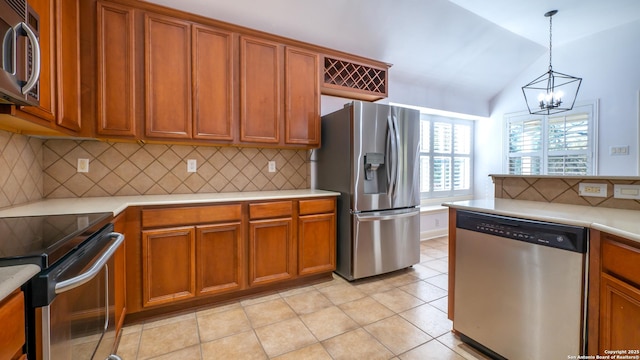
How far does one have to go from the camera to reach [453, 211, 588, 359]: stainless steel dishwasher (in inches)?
47.8

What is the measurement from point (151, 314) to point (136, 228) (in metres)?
0.69

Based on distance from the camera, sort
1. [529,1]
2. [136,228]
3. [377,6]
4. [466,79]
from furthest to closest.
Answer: [466,79], [529,1], [377,6], [136,228]

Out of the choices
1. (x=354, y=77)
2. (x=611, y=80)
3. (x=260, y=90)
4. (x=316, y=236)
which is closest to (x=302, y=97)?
(x=260, y=90)

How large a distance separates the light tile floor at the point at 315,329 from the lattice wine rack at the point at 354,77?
7.14 feet

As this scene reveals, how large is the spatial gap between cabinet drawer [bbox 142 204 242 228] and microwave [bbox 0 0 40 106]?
949 mm

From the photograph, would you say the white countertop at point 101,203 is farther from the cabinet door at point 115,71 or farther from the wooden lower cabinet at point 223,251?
the cabinet door at point 115,71

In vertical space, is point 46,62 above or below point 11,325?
above

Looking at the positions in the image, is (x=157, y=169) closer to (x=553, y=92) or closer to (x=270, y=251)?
(x=270, y=251)

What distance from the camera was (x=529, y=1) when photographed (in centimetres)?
291

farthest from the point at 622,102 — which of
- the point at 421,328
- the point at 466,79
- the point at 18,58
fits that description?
the point at 18,58

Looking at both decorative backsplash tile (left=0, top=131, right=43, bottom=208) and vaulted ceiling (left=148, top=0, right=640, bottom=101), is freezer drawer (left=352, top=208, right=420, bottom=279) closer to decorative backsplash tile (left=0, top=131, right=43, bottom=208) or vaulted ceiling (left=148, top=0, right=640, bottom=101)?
vaulted ceiling (left=148, top=0, right=640, bottom=101)

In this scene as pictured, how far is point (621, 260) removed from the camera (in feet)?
3.44

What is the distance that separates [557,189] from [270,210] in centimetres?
212

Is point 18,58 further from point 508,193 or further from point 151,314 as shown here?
point 508,193
